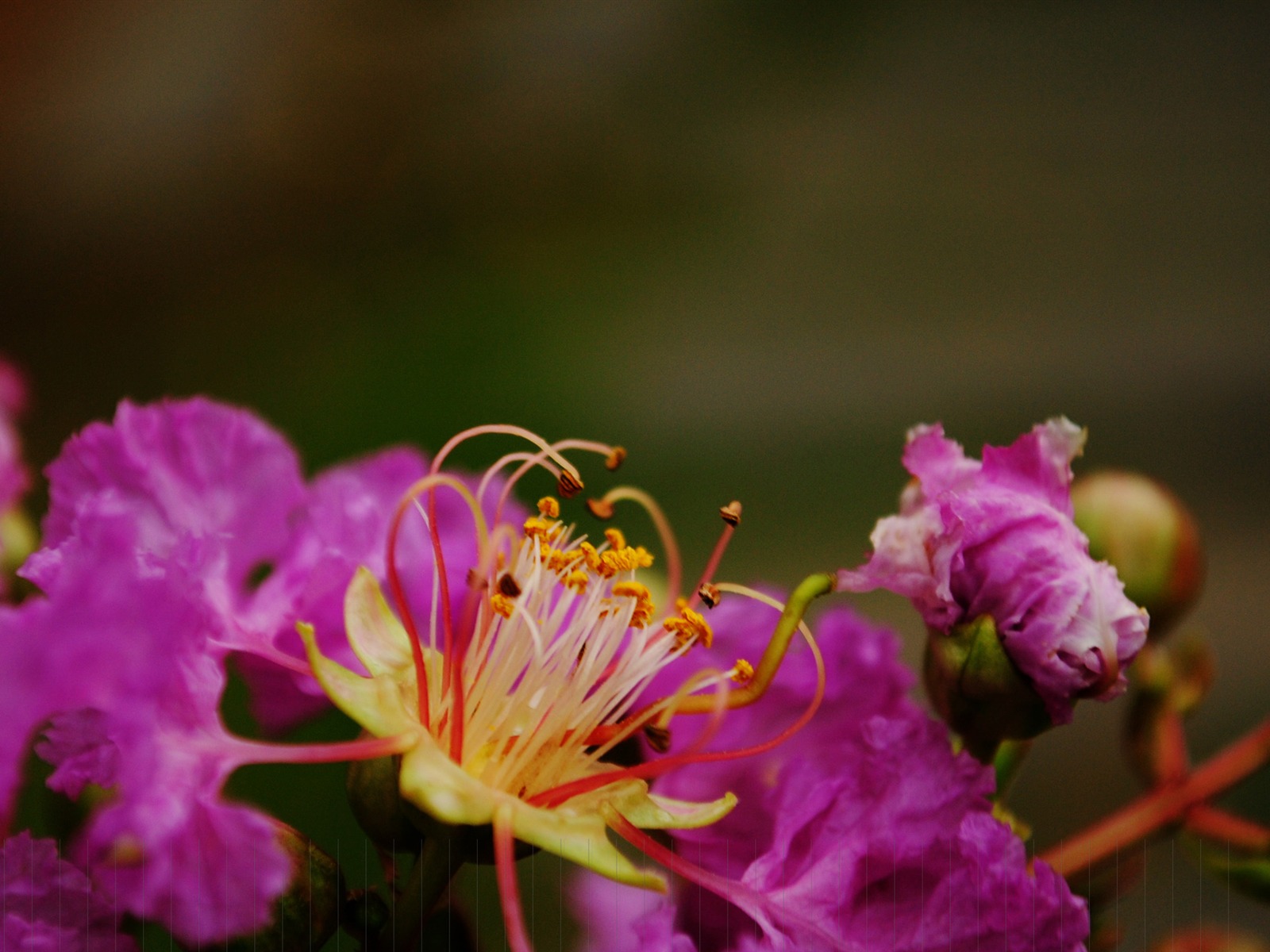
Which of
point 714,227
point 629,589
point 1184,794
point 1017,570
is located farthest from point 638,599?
point 714,227

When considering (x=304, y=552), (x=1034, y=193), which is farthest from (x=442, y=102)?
(x=304, y=552)

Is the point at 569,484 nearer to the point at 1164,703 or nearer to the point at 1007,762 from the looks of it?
the point at 1007,762

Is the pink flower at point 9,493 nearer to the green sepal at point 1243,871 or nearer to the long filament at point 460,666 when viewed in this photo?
the long filament at point 460,666

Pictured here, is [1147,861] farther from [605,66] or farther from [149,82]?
[149,82]

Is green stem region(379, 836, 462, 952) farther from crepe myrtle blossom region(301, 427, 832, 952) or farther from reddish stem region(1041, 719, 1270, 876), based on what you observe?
reddish stem region(1041, 719, 1270, 876)

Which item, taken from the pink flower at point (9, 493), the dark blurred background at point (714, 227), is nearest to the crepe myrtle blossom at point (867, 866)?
the pink flower at point (9, 493)

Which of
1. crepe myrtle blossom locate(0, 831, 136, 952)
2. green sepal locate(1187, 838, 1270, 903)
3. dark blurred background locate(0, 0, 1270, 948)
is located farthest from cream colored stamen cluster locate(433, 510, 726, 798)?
dark blurred background locate(0, 0, 1270, 948)
